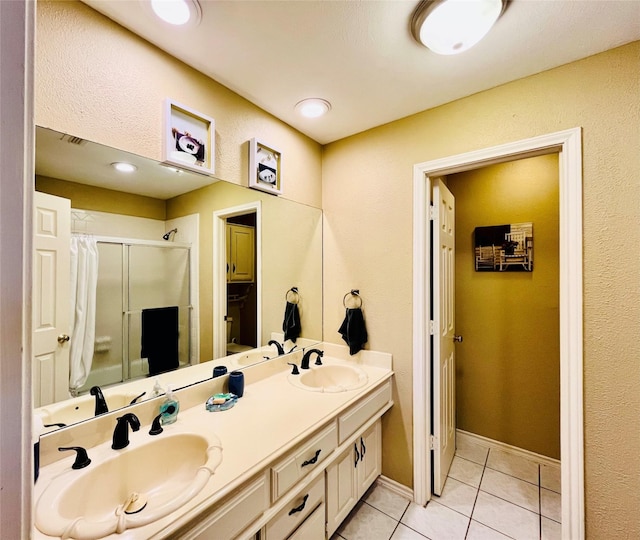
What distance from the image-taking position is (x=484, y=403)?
7.71ft

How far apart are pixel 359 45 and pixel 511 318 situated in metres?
2.13

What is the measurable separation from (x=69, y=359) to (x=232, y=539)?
84cm

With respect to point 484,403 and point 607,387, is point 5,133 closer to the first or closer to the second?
point 607,387

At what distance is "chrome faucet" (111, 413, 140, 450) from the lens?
1.00m

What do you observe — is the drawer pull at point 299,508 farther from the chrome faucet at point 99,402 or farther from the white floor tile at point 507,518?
the white floor tile at point 507,518

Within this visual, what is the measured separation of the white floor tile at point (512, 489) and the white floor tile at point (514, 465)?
0.05 metres

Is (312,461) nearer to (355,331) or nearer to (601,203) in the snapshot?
(355,331)

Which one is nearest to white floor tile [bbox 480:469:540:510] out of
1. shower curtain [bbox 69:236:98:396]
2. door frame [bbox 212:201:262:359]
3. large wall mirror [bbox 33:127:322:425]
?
large wall mirror [bbox 33:127:322:425]

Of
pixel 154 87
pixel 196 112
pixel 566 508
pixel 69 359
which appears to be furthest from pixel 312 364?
pixel 154 87

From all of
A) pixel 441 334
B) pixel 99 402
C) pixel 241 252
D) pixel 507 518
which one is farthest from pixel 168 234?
pixel 507 518

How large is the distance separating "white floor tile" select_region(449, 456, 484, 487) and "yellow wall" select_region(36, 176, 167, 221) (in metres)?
2.45

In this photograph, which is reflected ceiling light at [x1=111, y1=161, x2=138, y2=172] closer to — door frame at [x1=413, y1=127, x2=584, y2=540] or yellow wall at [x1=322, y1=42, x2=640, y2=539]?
yellow wall at [x1=322, y1=42, x2=640, y2=539]

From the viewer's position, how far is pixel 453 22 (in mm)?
1064

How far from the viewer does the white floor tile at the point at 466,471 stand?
1.94m
